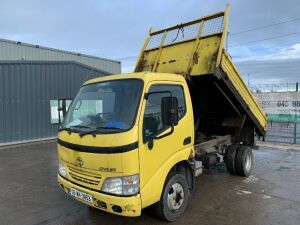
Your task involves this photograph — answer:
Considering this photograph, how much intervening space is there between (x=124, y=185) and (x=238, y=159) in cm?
437

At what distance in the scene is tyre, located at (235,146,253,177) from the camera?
764 cm

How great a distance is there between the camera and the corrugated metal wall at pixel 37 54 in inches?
720

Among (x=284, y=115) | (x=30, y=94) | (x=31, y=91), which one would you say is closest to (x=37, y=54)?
(x=31, y=91)

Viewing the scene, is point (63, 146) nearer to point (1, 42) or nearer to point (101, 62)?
point (1, 42)

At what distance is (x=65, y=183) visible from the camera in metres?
4.89

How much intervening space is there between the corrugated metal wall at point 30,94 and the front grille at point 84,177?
11.0 meters

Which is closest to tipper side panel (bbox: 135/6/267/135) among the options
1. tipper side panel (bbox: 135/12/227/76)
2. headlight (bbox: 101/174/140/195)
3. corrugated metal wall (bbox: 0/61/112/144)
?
tipper side panel (bbox: 135/12/227/76)

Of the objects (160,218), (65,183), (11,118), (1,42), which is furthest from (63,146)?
(1,42)

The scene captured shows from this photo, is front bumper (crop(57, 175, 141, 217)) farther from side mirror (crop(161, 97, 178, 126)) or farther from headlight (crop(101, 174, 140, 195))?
side mirror (crop(161, 97, 178, 126))

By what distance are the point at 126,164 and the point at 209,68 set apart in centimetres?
269

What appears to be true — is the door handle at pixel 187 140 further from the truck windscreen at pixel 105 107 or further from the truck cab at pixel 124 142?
the truck windscreen at pixel 105 107

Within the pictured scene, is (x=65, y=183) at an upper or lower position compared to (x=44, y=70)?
lower

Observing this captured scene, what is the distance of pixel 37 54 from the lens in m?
20.1

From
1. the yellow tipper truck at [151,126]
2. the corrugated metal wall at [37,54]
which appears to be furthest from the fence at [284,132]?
the corrugated metal wall at [37,54]
